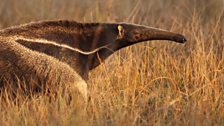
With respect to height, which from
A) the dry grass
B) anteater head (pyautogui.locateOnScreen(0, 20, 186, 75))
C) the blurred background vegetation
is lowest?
the dry grass

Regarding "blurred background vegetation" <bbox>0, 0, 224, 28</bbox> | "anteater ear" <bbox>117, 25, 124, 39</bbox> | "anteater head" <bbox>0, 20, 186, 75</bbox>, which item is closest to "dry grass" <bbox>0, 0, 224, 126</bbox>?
"anteater head" <bbox>0, 20, 186, 75</bbox>

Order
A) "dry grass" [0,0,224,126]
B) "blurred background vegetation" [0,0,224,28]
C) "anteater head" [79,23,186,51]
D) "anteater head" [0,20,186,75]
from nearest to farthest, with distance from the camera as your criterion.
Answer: "dry grass" [0,0,224,126] < "anteater head" [0,20,186,75] < "anteater head" [79,23,186,51] < "blurred background vegetation" [0,0,224,28]

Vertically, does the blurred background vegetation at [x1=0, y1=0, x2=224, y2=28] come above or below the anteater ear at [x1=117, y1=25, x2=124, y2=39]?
above

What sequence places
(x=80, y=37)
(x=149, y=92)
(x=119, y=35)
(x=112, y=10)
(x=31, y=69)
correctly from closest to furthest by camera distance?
(x=31, y=69) → (x=80, y=37) → (x=119, y=35) → (x=149, y=92) → (x=112, y=10)

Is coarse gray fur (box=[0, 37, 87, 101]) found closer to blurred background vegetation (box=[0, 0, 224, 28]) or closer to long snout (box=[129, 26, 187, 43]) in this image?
long snout (box=[129, 26, 187, 43])

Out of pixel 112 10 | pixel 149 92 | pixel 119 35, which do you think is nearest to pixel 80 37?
pixel 119 35

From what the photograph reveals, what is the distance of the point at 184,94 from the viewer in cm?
720

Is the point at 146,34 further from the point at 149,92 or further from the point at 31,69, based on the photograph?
the point at 31,69

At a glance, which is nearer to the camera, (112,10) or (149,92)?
(149,92)

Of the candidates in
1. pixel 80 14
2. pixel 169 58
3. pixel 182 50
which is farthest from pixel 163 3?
pixel 169 58

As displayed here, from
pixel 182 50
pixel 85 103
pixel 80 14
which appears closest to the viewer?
pixel 85 103

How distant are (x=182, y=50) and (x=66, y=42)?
3.05 metres

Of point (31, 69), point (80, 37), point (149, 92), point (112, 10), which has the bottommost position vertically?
point (149, 92)

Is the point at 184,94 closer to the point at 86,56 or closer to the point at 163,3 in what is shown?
the point at 86,56
